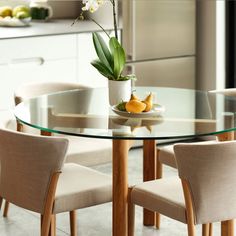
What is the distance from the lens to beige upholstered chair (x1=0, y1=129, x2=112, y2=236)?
3.50 m

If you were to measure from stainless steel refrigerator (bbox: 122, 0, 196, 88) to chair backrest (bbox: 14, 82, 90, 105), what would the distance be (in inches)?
50.8

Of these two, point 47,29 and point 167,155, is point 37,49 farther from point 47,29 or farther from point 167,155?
point 167,155

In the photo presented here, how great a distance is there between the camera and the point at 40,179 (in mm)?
3537

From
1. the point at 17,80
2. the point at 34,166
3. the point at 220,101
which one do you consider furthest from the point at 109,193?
the point at 17,80

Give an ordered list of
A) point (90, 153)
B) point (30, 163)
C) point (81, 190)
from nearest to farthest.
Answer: point (30, 163) < point (81, 190) < point (90, 153)

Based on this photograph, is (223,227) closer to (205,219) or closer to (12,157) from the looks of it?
(205,219)

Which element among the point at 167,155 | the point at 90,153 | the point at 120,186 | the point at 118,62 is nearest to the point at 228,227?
the point at 120,186

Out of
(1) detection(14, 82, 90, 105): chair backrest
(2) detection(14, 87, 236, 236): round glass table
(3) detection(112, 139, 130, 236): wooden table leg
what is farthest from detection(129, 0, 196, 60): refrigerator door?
(3) detection(112, 139, 130, 236): wooden table leg

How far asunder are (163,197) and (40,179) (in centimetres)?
56

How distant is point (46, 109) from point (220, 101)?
935 mm

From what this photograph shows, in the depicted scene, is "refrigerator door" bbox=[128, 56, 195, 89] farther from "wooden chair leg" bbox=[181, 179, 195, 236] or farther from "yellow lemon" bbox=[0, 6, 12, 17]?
"wooden chair leg" bbox=[181, 179, 195, 236]

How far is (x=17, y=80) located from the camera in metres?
5.50

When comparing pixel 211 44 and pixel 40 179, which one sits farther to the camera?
pixel 211 44

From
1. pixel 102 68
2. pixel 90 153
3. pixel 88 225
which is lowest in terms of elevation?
pixel 88 225
